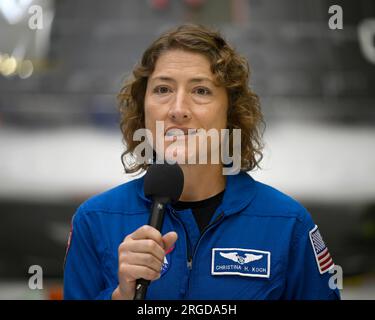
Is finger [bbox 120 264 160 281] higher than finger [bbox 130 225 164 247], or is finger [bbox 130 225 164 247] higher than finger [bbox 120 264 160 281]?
finger [bbox 130 225 164 247]

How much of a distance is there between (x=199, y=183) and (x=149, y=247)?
327 millimetres

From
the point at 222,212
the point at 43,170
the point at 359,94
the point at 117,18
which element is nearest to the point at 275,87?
the point at 359,94

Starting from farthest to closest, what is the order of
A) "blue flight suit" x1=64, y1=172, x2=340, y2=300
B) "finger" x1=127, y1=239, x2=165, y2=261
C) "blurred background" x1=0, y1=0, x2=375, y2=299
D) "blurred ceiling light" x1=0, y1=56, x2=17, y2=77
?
"blurred ceiling light" x1=0, y1=56, x2=17, y2=77 < "blurred background" x1=0, y1=0, x2=375, y2=299 < "blue flight suit" x1=64, y1=172, x2=340, y2=300 < "finger" x1=127, y1=239, x2=165, y2=261

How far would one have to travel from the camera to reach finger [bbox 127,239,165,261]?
76cm

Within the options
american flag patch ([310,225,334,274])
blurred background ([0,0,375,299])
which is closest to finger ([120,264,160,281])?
american flag patch ([310,225,334,274])

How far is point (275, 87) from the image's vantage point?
8.43 feet

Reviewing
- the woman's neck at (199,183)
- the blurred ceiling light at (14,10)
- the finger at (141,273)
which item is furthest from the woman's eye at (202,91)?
the blurred ceiling light at (14,10)

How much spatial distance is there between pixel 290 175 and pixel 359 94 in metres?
0.52

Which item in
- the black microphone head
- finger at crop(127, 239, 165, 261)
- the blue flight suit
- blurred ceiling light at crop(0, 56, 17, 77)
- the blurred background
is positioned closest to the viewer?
finger at crop(127, 239, 165, 261)

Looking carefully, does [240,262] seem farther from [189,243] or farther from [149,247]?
[149,247]

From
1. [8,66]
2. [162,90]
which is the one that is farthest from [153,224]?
[8,66]

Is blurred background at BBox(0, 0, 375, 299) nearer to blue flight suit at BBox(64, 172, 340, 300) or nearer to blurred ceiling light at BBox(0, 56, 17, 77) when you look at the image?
blurred ceiling light at BBox(0, 56, 17, 77)
